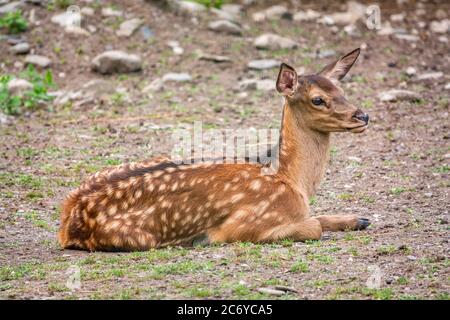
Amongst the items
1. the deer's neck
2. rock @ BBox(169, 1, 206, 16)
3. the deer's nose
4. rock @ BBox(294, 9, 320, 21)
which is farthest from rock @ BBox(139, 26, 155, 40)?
the deer's nose

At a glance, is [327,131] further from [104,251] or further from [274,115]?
[274,115]

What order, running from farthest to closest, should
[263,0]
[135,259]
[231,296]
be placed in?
[263,0]
[135,259]
[231,296]

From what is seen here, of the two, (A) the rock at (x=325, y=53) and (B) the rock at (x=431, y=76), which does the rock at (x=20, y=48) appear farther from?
(B) the rock at (x=431, y=76)

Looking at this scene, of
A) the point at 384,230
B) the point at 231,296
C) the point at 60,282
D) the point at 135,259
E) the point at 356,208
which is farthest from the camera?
the point at 356,208

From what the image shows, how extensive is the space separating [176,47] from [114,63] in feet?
4.19

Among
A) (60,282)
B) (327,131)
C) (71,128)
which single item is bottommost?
(71,128)

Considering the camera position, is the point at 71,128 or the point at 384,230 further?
the point at 71,128

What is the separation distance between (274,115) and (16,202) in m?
4.55

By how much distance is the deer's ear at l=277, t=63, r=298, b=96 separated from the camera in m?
8.61

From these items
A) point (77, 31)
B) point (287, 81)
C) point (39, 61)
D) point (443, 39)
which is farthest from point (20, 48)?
point (287, 81)

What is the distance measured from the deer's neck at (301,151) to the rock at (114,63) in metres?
6.64

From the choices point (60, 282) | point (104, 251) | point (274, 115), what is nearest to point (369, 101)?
point (274, 115)

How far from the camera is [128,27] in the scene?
16203mm

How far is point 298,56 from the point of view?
615 inches
